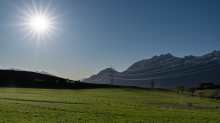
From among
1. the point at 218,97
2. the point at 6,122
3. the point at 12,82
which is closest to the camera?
the point at 6,122

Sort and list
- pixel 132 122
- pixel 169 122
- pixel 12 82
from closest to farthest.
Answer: pixel 132 122
pixel 169 122
pixel 12 82

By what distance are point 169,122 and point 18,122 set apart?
30543 mm

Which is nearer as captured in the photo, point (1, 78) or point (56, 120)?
point (56, 120)

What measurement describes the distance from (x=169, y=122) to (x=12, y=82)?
192 metres

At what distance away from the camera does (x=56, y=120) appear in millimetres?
35938

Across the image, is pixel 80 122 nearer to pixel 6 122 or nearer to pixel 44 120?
pixel 44 120

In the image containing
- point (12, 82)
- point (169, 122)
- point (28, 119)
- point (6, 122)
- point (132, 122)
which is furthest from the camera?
point (12, 82)

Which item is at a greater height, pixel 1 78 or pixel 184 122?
pixel 1 78

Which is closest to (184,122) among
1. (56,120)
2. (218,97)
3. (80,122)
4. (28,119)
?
(80,122)

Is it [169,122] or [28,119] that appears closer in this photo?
[28,119]

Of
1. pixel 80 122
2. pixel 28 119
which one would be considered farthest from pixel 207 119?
pixel 28 119

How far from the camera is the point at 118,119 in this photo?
41.0m

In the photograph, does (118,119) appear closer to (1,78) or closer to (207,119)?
(207,119)

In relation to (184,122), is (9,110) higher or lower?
higher
